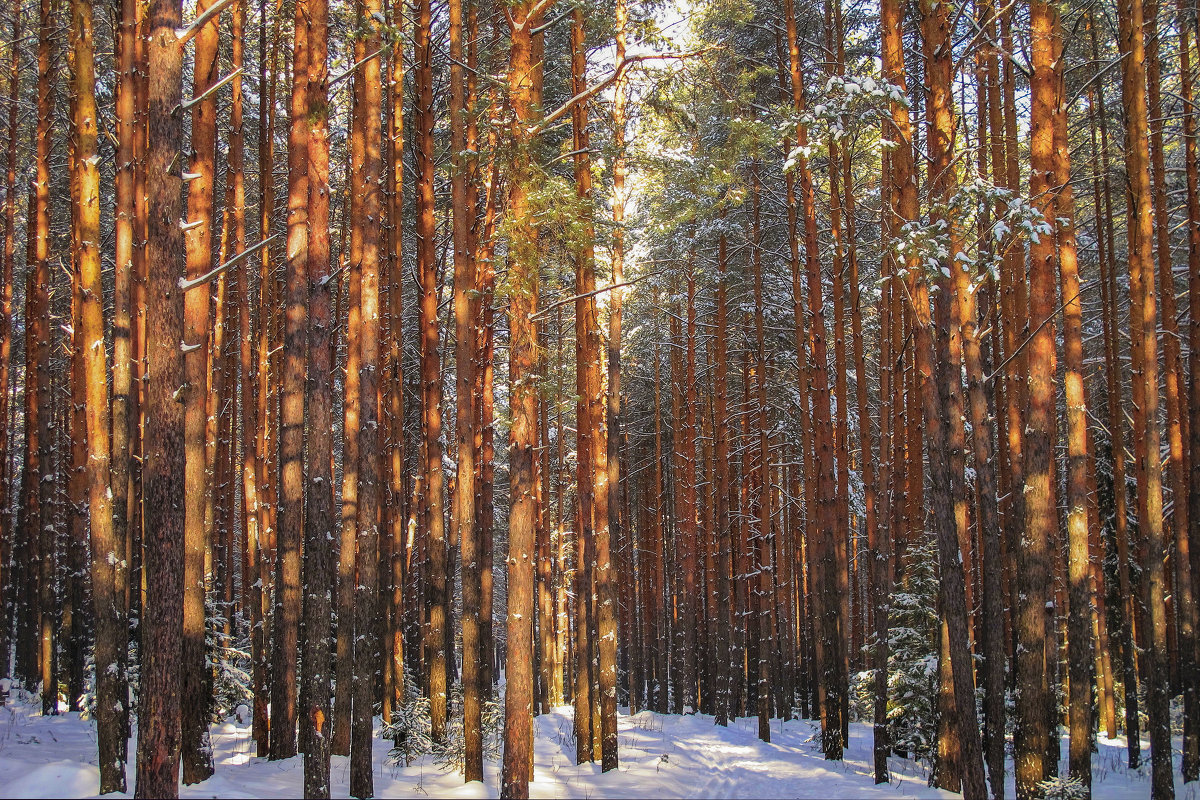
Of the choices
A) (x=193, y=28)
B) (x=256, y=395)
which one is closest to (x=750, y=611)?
(x=256, y=395)

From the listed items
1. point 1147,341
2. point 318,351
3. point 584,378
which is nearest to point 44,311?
point 318,351

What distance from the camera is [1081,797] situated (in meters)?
9.16

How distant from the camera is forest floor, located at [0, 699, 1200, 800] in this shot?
8.80 metres

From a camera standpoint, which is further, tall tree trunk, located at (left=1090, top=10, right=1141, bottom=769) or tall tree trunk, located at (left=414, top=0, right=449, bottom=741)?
tall tree trunk, located at (left=1090, top=10, right=1141, bottom=769)

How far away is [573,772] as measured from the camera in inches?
503

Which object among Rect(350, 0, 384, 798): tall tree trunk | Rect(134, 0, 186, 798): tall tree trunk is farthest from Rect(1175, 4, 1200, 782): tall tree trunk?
→ Rect(134, 0, 186, 798): tall tree trunk

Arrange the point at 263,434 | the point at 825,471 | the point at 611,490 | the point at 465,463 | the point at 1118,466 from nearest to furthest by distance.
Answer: the point at 465,463 < the point at 611,490 < the point at 825,471 < the point at 1118,466 < the point at 263,434

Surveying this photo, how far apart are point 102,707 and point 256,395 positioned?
32.9 ft

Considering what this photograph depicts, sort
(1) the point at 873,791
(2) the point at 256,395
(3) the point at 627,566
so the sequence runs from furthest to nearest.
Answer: (3) the point at 627,566 → (2) the point at 256,395 → (1) the point at 873,791

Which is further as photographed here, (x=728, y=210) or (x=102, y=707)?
(x=728, y=210)

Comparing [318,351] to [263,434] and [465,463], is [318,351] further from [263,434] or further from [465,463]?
[263,434]

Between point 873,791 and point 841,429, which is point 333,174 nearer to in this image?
point 841,429

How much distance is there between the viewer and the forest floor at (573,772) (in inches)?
346

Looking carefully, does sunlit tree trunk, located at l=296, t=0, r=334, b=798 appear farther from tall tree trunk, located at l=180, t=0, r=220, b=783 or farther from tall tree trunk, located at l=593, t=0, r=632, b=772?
tall tree trunk, located at l=593, t=0, r=632, b=772
